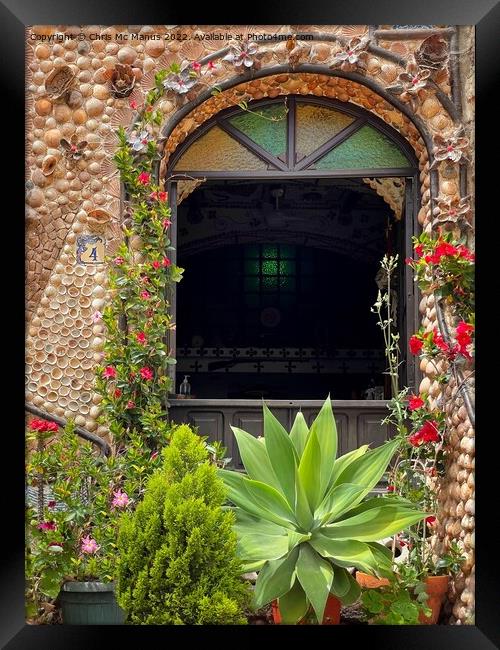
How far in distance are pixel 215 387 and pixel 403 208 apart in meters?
5.76

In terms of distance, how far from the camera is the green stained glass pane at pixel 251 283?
41.8ft

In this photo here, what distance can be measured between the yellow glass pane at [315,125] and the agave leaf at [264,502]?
2.72 metres

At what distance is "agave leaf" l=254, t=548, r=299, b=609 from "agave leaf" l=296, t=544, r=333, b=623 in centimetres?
7

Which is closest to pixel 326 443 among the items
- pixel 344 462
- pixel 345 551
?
pixel 344 462

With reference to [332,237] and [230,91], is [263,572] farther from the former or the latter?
[332,237]

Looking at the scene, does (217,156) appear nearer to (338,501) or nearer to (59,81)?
(59,81)

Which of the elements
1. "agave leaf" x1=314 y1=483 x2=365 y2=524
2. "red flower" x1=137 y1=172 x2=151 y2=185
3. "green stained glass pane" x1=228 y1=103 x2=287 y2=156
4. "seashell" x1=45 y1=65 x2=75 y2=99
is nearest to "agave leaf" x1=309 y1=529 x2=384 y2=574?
"agave leaf" x1=314 y1=483 x2=365 y2=524

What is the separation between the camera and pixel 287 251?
12742mm

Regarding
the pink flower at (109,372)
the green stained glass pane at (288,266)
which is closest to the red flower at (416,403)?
the pink flower at (109,372)

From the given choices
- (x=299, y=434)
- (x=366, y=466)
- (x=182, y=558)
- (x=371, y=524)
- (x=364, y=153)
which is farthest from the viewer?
(x=364, y=153)

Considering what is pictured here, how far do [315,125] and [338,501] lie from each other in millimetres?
2979

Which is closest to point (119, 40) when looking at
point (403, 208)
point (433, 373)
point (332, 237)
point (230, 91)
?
point (230, 91)

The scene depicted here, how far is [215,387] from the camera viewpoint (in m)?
12.5

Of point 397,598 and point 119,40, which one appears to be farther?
point 119,40
